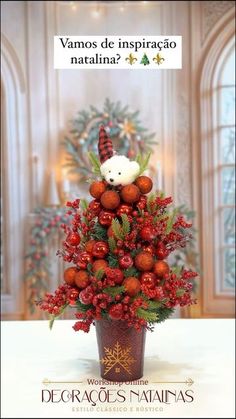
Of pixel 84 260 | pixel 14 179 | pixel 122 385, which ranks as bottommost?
pixel 122 385

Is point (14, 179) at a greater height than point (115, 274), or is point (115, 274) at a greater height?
point (14, 179)

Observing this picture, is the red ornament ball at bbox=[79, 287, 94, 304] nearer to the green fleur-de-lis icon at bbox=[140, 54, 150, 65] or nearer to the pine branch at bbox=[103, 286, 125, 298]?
the pine branch at bbox=[103, 286, 125, 298]

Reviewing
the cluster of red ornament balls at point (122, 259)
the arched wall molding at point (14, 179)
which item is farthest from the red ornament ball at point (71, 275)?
the arched wall molding at point (14, 179)

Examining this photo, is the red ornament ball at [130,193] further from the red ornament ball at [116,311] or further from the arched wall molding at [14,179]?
the arched wall molding at [14,179]

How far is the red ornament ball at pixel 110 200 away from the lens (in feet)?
1.79

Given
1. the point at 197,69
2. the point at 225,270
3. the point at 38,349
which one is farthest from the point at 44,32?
the point at 38,349

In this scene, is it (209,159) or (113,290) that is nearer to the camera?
(113,290)

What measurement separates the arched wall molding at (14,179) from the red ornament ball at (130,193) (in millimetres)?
2416

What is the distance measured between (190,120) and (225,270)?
0.72m

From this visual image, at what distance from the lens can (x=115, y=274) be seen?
0.53m

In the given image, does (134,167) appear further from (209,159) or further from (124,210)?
(209,159)

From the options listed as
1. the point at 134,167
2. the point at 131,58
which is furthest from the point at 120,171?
the point at 131,58

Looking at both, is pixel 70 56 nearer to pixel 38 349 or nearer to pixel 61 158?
pixel 38 349

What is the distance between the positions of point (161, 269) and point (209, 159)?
8.05 feet
